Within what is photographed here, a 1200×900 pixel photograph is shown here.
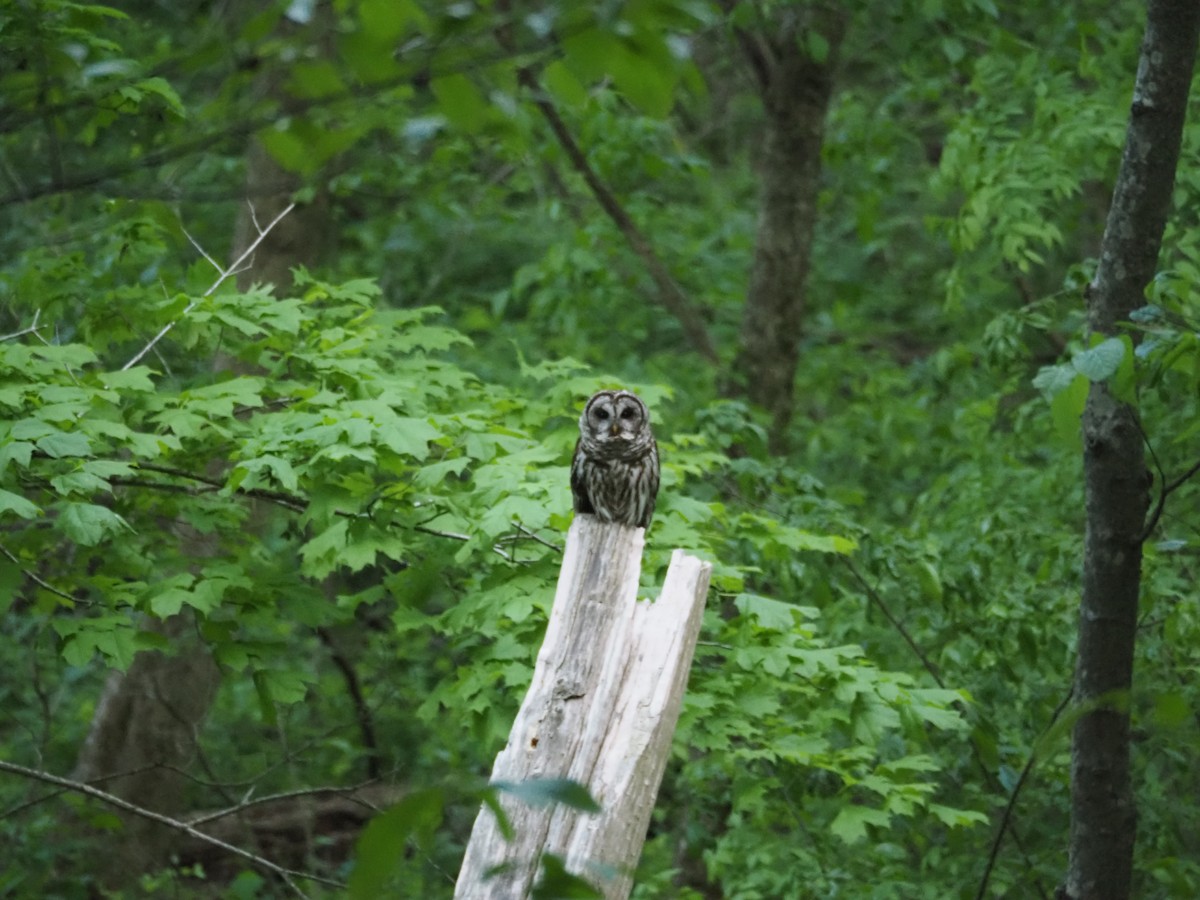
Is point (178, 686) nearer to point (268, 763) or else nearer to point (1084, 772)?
point (268, 763)

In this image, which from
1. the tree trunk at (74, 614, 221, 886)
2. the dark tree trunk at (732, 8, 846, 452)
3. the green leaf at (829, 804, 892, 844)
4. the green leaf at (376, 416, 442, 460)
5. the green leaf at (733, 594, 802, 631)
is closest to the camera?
the green leaf at (376, 416, 442, 460)

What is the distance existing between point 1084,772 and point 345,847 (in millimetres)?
5873

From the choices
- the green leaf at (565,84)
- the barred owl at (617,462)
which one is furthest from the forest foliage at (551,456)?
the barred owl at (617,462)

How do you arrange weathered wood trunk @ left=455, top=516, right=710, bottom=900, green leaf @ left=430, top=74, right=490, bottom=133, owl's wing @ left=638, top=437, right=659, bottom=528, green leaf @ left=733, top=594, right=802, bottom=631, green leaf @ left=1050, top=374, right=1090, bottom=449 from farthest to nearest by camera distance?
owl's wing @ left=638, top=437, right=659, bottom=528, green leaf @ left=733, top=594, right=802, bottom=631, weathered wood trunk @ left=455, top=516, right=710, bottom=900, green leaf @ left=1050, top=374, right=1090, bottom=449, green leaf @ left=430, top=74, right=490, bottom=133

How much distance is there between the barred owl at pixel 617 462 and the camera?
134 inches

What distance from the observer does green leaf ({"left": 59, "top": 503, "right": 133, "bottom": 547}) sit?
2.85 metres

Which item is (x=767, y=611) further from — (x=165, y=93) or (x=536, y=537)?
(x=165, y=93)

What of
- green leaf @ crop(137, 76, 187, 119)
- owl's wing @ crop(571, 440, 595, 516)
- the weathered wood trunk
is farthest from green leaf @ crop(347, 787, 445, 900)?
green leaf @ crop(137, 76, 187, 119)

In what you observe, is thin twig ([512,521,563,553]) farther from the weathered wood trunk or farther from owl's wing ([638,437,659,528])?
the weathered wood trunk

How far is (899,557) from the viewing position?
13.7ft

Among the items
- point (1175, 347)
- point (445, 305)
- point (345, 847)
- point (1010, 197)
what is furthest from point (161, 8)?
point (1175, 347)

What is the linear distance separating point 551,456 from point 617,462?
7.2 inches

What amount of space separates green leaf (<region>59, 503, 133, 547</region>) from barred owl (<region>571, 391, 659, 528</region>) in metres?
1.14

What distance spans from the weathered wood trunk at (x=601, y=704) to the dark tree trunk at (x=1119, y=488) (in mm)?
815
